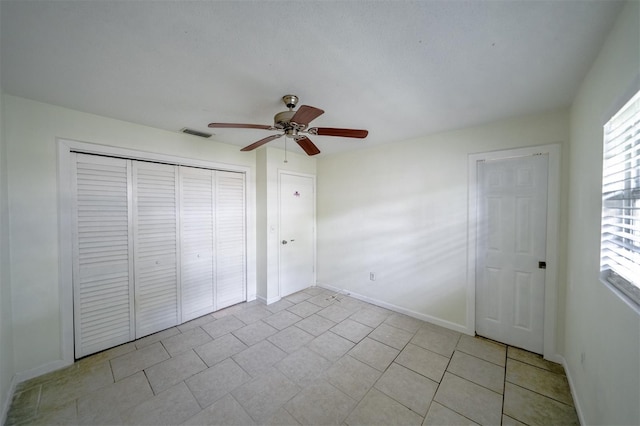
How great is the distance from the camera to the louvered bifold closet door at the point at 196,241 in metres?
2.94

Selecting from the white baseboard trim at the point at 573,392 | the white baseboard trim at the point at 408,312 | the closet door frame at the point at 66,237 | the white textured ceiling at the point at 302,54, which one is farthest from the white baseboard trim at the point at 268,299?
the white baseboard trim at the point at 573,392

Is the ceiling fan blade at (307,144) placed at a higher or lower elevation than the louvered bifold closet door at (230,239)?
higher

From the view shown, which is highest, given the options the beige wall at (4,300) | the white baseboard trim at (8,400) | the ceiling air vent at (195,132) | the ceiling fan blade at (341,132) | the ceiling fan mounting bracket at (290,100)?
the ceiling air vent at (195,132)

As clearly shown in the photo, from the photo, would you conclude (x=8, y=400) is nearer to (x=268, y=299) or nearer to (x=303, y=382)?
(x=303, y=382)

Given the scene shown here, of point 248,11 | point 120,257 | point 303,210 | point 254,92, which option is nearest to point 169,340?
point 120,257

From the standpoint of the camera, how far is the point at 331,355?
2.30 meters

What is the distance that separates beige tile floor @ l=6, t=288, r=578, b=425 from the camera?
1.64m

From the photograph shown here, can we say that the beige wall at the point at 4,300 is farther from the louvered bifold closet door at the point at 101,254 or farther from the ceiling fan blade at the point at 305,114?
the ceiling fan blade at the point at 305,114

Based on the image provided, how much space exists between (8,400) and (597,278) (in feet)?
13.8

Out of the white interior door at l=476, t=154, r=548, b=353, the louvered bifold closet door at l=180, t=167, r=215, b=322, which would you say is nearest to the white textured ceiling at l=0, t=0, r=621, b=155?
the white interior door at l=476, t=154, r=548, b=353

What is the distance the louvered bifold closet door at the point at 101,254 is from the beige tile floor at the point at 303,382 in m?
0.26

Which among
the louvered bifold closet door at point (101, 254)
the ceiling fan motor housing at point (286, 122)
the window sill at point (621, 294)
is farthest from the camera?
the louvered bifold closet door at point (101, 254)

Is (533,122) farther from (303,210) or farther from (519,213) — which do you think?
(303,210)

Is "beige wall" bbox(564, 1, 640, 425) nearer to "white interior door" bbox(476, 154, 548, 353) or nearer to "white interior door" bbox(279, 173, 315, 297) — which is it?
"white interior door" bbox(476, 154, 548, 353)
